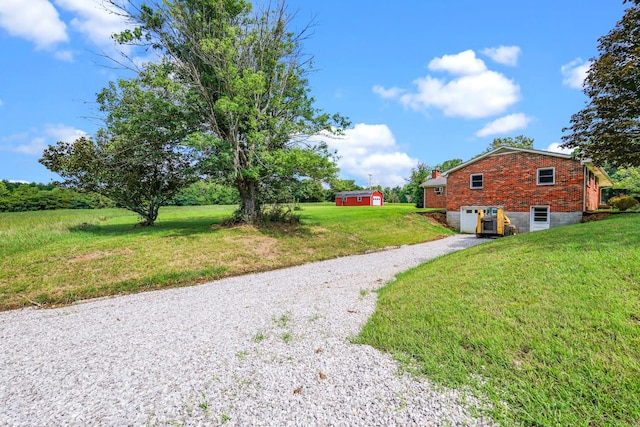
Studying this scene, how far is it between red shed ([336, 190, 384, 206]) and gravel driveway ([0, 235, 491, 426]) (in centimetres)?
4915

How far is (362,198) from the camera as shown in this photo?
54.8 m

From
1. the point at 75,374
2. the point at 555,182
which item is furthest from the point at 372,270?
the point at 555,182

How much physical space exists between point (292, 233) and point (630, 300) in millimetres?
11872

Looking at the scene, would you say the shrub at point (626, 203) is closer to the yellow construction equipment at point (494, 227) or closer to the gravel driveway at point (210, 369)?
the yellow construction equipment at point (494, 227)

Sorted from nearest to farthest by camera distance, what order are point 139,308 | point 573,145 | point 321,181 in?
1. point 139,308
2. point 573,145
3. point 321,181

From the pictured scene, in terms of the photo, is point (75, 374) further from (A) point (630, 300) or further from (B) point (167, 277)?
(A) point (630, 300)

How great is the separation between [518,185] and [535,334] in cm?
1911

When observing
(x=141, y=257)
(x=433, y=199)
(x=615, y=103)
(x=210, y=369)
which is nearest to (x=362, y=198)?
(x=433, y=199)

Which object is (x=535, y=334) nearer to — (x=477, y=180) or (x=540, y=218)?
(x=540, y=218)

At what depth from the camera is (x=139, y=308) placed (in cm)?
609

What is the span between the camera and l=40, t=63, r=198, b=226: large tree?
12031 millimetres

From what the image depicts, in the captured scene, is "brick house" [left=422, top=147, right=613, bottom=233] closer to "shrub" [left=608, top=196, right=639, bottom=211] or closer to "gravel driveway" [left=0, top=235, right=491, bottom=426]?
"shrub" [left=608, top=196, right=639, bottom=211]

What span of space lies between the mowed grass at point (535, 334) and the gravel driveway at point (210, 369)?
42 cm

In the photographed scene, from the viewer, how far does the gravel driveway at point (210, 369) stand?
2684mm
